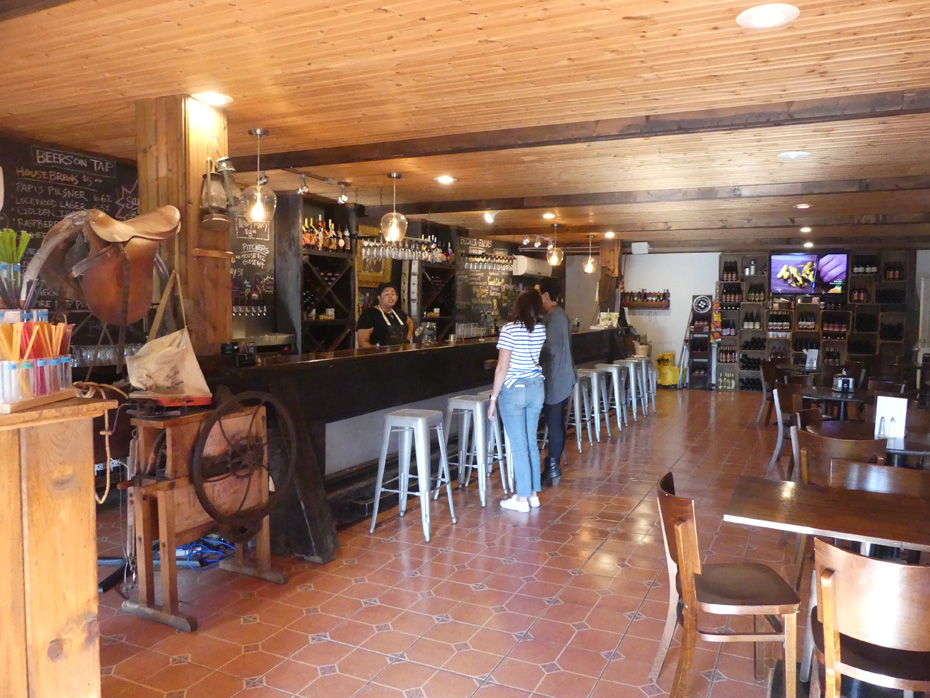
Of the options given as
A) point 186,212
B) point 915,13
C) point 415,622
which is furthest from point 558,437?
point 915,13

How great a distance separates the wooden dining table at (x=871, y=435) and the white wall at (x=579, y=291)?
34.4 ft

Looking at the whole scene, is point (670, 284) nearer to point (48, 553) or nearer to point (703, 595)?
point (703, 595)

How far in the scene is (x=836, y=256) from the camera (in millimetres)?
12508

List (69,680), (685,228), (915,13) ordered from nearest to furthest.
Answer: (69,680), (915,13), (685,228)

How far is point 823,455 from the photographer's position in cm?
361

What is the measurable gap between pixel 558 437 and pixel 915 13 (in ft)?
12.4

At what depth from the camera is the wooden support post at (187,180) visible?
4.30 meters

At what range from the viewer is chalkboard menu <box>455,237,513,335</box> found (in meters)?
11.2

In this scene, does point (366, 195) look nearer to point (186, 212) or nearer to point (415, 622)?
point (186, 212)

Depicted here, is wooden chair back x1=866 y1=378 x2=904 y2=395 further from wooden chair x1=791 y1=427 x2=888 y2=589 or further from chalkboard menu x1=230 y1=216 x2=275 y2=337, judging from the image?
chalkboard menu x1=230 y1=216 x2=275 y2=337

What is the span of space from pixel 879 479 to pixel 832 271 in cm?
1080

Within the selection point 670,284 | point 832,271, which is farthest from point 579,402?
point 832,271

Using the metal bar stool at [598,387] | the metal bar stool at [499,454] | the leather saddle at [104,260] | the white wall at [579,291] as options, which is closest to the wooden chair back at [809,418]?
the metal bar stool at [499,454]

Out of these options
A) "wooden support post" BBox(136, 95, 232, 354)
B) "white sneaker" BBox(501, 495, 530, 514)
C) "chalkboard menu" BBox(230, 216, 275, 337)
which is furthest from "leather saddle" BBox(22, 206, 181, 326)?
"chalkboard menu" BBox(230, 216, 275, 337)
